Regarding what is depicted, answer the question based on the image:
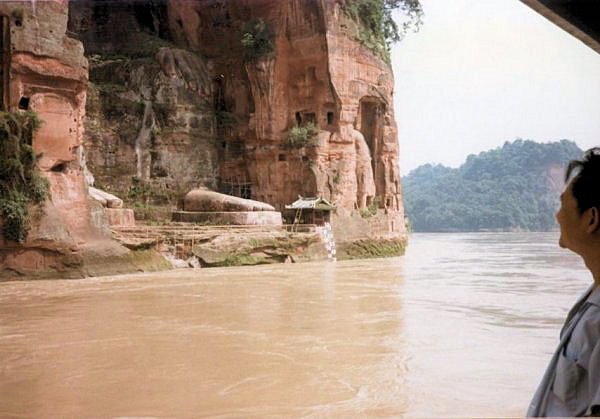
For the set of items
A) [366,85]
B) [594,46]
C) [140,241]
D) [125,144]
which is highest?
[366,85]

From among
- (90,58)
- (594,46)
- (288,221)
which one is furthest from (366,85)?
(594,46)

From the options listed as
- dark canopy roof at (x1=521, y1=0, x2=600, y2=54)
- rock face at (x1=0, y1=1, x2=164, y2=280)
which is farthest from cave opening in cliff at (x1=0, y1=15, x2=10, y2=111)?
dark canopy roof at (x1=521, y1=0, x2=600, y2=54)

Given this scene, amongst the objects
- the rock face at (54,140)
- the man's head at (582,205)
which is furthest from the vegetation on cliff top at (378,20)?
the man's head at (582,205)

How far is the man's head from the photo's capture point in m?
1.87

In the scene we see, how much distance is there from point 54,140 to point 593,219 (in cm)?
1786

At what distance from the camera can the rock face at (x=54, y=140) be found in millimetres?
15938

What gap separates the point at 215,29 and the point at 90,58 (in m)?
7.55

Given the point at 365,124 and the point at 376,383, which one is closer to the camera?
the point at 376,383

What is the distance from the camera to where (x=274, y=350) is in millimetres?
6590

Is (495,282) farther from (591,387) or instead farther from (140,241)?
(591,387)

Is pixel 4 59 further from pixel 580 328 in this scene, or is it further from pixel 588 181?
pixel 580 328

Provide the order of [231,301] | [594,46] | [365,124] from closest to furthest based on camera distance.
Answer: [594,46] → [231,301] → [365,124]

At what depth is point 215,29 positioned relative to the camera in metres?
32.4

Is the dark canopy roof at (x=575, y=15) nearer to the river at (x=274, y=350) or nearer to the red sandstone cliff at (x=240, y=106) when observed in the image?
the river at (x=274, y=350)
